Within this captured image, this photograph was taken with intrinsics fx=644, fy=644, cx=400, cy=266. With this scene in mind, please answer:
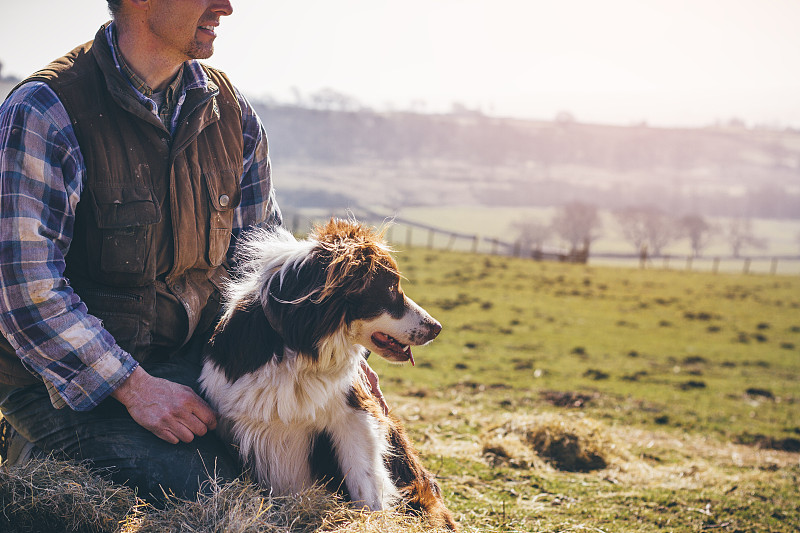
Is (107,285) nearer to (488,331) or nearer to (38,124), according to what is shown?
(38,124)

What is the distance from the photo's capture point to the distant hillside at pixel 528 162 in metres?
141

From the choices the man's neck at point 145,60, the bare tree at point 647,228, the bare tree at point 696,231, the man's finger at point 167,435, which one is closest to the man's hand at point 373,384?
the man's finger at point 167,435

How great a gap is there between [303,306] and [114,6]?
1942 millimetres

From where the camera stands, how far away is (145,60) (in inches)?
142

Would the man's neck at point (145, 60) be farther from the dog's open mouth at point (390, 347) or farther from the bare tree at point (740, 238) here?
the bare tree at point (740, 238)

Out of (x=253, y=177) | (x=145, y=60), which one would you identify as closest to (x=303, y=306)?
(x=253, y=177)

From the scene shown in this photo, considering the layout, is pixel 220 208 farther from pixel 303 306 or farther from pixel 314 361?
pixel 314 361

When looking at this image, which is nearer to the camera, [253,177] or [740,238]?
[253,177]

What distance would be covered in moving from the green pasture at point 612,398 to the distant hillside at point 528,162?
322ft

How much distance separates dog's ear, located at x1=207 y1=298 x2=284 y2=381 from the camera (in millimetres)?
3545

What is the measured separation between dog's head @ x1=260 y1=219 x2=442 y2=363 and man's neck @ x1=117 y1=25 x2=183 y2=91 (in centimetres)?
124

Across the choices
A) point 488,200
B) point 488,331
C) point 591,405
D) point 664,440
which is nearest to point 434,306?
point 488,331

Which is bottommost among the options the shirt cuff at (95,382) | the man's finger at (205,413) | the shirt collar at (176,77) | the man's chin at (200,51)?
the man's finger at (205,413)

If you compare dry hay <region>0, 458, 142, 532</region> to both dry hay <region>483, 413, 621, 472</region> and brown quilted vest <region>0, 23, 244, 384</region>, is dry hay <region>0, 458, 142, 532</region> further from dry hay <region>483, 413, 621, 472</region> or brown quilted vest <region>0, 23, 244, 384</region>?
dry hay <region>483, 413, 621, 472</region>
